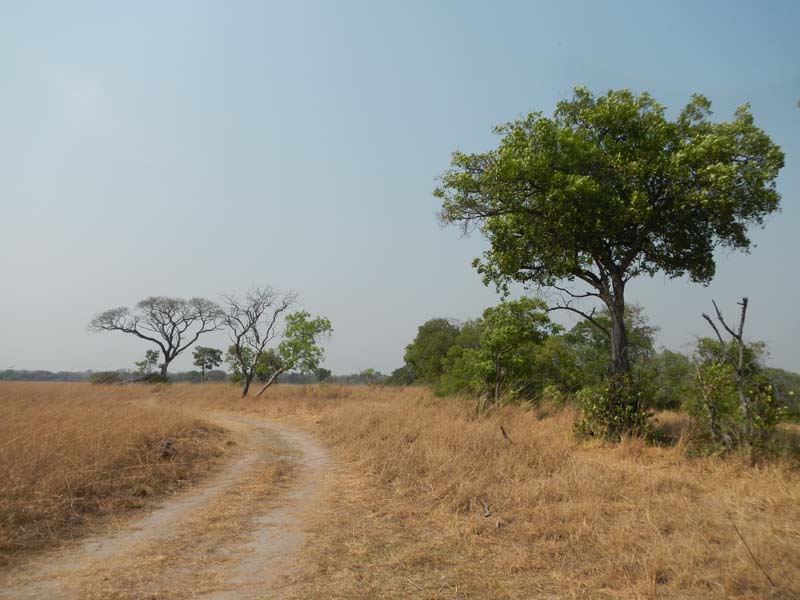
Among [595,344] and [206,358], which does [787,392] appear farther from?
[206,358]

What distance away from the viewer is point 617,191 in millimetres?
10102

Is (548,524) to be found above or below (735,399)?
below

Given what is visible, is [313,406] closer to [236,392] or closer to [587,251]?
[236,392]

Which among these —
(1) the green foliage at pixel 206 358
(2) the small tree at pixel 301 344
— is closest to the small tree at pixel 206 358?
(1) the green foliage at pixel 206 358

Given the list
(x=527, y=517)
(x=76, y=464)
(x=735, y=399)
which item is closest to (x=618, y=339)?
(x=735, y=399)

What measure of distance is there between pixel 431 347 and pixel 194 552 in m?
28.8

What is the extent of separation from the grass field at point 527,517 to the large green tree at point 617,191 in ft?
12.8

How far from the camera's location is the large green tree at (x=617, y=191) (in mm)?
9633

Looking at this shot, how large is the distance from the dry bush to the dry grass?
2.76 meters

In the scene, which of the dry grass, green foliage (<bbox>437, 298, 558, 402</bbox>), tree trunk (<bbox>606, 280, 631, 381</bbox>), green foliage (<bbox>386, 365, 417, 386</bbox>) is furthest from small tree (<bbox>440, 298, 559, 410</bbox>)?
green foliage (<bbox>386, 365, 417, 386</bbox>)

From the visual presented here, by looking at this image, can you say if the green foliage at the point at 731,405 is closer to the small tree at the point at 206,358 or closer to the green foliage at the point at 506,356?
the green foliage at the point at 506,356

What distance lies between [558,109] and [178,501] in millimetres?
11280

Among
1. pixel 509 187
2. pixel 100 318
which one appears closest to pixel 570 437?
pixel 509 187

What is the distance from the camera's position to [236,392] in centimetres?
3172
